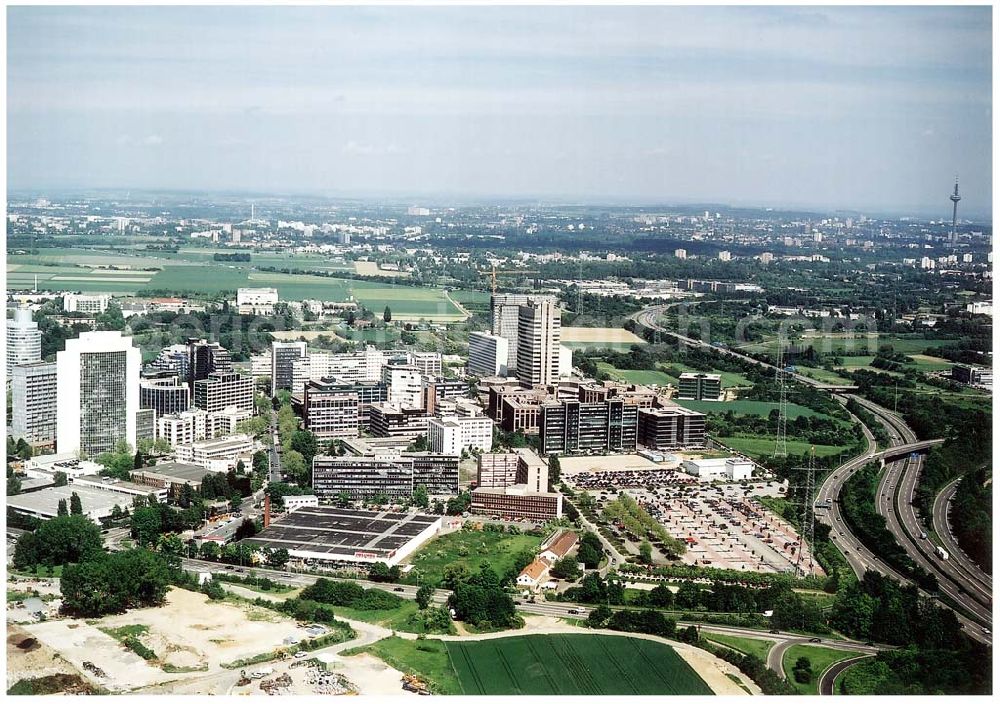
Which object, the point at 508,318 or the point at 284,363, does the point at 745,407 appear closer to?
the point at 508,318

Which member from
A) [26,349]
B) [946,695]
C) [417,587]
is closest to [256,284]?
[26,349]

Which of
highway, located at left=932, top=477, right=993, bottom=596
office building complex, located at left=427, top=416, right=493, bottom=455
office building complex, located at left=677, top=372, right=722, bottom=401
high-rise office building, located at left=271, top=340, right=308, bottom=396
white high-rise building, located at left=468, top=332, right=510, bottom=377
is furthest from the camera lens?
white high-rise building, located at left=468, top=332, right=510, bottom=377

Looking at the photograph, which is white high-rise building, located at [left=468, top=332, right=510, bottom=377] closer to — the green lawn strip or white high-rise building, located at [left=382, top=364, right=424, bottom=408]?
white high-rise building, located at [left=382, top=364, right=424, bottom=408]

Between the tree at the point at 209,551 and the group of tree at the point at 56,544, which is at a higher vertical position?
the group of tree at the point at 56,544

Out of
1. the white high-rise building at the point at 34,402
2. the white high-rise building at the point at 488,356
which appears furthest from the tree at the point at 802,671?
the white high-rise building at the point at 488,356

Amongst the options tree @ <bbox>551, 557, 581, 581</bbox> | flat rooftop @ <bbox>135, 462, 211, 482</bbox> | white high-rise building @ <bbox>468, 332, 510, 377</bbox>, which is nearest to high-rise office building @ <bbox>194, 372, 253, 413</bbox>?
flat rooftop @ <bbox>135, 462, 211, 482</bbox>

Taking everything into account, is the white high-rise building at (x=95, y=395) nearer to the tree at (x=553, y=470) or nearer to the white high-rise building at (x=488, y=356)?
the tree at (x=553, y=470)
